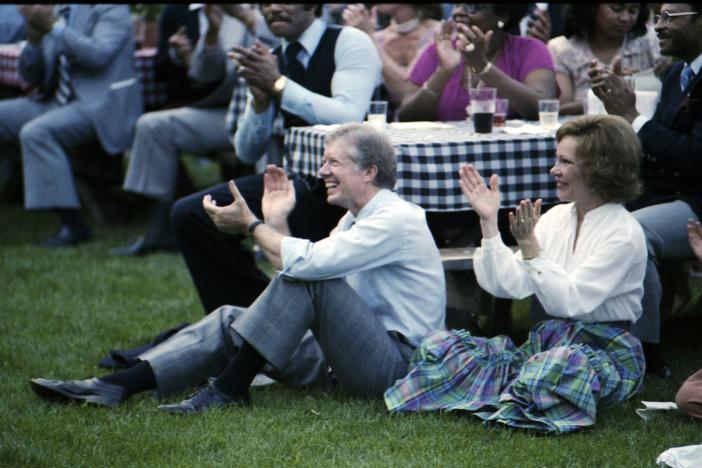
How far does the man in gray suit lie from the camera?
831 cm

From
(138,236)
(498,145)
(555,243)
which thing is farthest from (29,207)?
(555,243)

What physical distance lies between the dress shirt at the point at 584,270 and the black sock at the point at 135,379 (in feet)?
4.31

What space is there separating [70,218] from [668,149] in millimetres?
4804

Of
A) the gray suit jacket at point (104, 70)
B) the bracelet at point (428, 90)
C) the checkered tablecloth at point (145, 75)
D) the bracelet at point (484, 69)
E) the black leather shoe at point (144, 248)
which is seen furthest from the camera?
the checkered tablecloth at point (145, 75)

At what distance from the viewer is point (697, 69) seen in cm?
500

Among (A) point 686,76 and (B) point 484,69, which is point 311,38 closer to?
(B) point 484,69

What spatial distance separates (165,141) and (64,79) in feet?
3.49

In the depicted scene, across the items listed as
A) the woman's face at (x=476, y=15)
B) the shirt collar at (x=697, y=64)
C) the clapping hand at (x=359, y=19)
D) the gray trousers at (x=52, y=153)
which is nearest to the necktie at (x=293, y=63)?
the woman's face at (x=476, y=15)

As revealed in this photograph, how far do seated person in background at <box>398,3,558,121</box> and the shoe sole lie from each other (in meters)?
2.42

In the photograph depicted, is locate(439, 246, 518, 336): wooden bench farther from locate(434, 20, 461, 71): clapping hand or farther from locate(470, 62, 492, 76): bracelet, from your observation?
locate(434, 20, 461, 71): clapping hand

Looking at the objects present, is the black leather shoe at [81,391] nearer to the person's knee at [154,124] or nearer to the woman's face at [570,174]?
the woman's face at [570,174]

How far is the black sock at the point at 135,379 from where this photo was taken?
4.51m

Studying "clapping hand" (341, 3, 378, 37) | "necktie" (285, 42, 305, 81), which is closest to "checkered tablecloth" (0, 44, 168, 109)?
"clapping hand" (341, 3, 378, 37)

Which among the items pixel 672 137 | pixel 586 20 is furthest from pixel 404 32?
pixel 672 137
